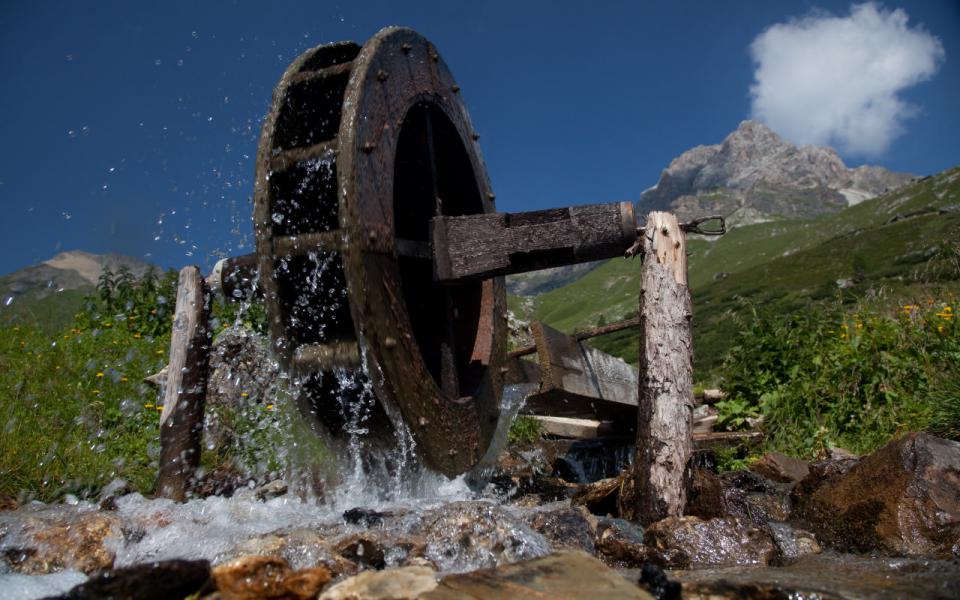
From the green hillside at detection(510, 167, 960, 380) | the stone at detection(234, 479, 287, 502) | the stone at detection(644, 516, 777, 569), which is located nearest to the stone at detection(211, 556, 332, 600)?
the stone at detection(644, 516, 777, 569)

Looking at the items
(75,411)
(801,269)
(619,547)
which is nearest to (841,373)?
(619,547)

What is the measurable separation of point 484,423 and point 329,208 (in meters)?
1.81

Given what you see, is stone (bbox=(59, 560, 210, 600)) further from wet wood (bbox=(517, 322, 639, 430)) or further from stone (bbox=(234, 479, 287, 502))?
wet wood (bbox=(517, 322, 639, 430))

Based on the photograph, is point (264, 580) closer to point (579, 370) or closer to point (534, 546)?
point (534, 546)

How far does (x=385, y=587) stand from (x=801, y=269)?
7580cm

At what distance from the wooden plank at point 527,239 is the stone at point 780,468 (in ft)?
5.51

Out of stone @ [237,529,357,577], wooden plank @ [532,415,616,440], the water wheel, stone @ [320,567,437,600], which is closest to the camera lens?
stone @ [320,567,437,600]

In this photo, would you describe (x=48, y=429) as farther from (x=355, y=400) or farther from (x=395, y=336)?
(x=395, y=336)

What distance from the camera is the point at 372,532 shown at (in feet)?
9.68

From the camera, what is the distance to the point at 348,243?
11.8ft

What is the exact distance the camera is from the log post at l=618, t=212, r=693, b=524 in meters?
3.48

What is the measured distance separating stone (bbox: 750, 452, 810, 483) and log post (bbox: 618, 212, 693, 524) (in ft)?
3.89

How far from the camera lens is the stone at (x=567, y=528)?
3.12 meters

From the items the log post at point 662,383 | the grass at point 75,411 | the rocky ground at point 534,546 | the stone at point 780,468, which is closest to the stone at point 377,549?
the rocky ground at point 534,546
